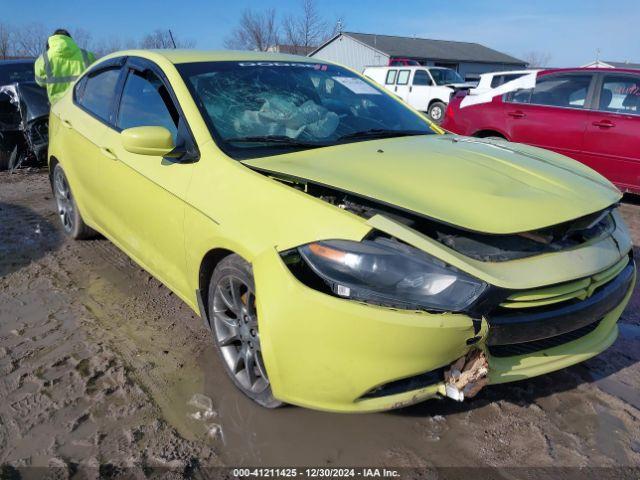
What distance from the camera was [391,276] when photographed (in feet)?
6.00

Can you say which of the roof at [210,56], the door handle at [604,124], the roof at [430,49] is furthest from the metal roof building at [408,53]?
the roof at [210,56]

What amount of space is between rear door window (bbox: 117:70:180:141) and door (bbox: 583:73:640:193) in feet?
15.9

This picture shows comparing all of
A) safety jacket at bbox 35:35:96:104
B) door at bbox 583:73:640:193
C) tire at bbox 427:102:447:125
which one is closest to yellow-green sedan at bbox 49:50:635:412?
door at bbox 583:73:640:193

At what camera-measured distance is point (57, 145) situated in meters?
4.25

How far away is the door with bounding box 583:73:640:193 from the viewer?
5422 mm

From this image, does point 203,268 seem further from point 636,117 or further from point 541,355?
point 636,117

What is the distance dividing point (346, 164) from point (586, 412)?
5.16 ft

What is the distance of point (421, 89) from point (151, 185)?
15907 mm

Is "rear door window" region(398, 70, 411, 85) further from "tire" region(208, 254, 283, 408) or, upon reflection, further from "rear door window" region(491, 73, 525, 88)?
"tire" region(208, 254, 283, 408)

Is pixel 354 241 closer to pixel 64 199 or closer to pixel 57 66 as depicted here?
pixel 64 199

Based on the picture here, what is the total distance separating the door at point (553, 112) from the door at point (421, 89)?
11.2 meters

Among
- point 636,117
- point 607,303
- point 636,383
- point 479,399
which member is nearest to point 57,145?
point 479,399

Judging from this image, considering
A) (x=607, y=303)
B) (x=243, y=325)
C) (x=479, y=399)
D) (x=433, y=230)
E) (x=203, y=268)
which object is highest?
(x=433, y=230)

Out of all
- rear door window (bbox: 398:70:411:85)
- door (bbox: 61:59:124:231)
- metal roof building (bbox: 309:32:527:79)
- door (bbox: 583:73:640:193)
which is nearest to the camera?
door (bbox: 61:59:124:231)
